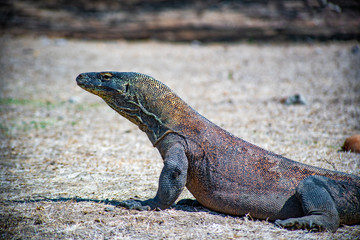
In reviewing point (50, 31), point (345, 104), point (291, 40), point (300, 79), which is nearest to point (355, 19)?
point (291, 40)

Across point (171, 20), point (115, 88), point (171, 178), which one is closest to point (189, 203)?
point (171, 178)

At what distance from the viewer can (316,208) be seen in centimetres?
368

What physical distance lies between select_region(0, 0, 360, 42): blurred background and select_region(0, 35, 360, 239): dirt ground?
0.51 m

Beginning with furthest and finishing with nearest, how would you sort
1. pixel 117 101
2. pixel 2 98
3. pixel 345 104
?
pixel 2 98, pixel 345 104, pixel 117 101

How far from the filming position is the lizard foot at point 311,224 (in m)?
3.55

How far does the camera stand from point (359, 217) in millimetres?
3809

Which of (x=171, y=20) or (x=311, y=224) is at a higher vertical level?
(x=171, y=20)

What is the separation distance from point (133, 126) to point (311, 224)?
5.10 metres

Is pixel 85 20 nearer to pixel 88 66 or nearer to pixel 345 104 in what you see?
pixel 88 66

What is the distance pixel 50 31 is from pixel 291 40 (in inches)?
396

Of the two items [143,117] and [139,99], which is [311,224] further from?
[139,99]

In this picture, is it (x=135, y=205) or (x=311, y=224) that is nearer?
(x=311, y=224)

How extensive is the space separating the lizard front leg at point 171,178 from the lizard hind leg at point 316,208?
109 cm

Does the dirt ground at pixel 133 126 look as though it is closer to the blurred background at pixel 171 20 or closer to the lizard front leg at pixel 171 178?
the lizard front leg at pixel 171 178
